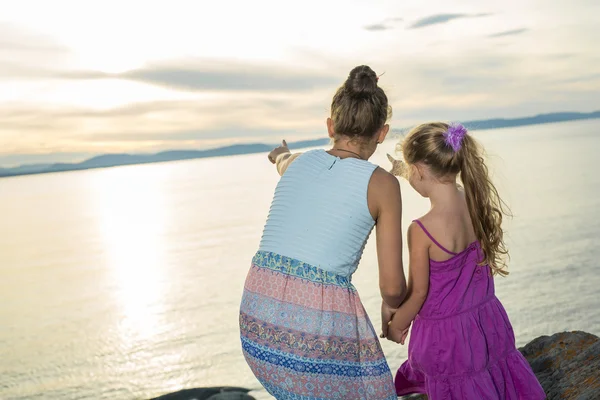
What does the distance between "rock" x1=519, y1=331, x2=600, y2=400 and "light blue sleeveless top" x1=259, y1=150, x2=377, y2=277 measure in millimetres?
1671

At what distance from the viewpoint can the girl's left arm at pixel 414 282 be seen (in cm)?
304

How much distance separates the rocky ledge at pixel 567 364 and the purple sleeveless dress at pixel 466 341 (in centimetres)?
27

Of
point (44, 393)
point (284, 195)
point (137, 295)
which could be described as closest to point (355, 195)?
point (284, 195)

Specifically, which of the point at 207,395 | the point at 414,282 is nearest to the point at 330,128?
the point at 414,282

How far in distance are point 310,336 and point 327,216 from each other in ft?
1.65

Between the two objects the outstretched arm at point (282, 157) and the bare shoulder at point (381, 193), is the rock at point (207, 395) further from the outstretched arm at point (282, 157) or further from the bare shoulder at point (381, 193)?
the bare shoulder at point (381, 193)

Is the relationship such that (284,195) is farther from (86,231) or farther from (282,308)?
(86,231)

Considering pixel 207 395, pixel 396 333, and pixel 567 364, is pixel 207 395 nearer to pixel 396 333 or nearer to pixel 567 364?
pixel 396 333

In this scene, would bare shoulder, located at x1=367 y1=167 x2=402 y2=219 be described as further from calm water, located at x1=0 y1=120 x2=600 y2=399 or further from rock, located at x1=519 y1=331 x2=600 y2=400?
rock, located at x1=519 y1=331 x2=600 y2=400

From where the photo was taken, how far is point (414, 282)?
3.06 meters

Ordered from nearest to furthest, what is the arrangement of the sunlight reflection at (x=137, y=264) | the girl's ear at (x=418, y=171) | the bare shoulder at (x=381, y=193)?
the bare shoulder at (x=381, y=193)
the girl's ear at (x=418, y=171)
the sunlight reflection at (x=137, y=264)

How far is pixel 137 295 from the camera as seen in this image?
13.0 metres

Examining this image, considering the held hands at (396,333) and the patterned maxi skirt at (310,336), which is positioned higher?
the patterned maxi skirt at (310,336)

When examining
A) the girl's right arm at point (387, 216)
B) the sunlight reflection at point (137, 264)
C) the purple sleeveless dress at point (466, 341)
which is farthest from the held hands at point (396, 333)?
the sunlight reflection at point (137, 264)
